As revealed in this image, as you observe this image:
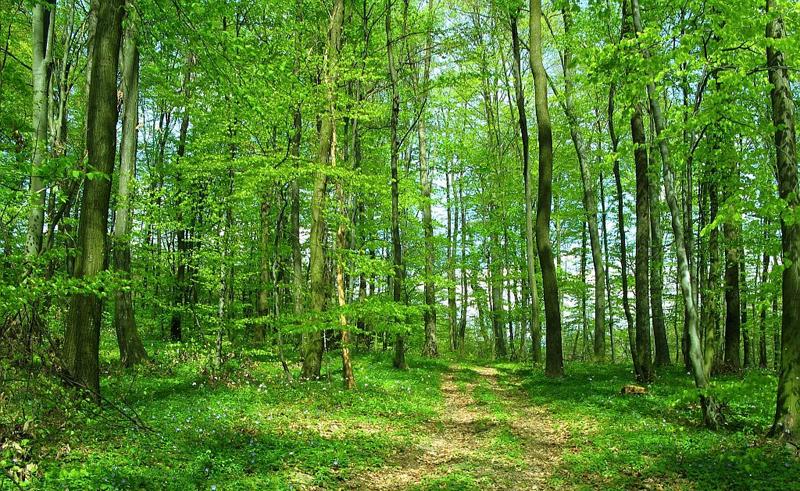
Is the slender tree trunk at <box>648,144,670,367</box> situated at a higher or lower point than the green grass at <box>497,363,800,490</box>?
higher

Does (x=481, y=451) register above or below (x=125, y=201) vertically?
below

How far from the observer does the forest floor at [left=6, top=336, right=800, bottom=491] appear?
5.18 metres

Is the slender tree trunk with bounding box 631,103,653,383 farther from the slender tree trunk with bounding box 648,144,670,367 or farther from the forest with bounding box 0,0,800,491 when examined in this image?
the slender tree trunk with bounding box 648,144,670,367

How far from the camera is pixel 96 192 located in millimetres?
7172

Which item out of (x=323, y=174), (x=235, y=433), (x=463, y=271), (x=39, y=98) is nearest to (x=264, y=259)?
(x=323, y=174)

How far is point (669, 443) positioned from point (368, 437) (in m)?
4.81

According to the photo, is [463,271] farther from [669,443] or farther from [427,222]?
[669,443]

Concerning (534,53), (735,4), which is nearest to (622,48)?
(735,4)

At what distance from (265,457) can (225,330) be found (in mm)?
5400

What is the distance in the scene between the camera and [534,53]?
13.5 m

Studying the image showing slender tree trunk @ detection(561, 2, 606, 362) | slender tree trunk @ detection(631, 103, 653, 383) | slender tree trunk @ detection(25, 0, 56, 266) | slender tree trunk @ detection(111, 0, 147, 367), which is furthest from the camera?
slender tree trunk @ detection(561, 2, 606, 362)

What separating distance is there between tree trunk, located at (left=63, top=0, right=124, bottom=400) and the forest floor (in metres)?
1.03

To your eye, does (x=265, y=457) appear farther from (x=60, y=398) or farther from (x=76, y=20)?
(x=76, y=20)

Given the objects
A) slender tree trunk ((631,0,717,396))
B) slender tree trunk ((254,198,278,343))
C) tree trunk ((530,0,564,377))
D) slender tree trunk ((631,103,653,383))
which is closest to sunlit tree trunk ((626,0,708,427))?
slender tree trunk ((631,0,717,396))
